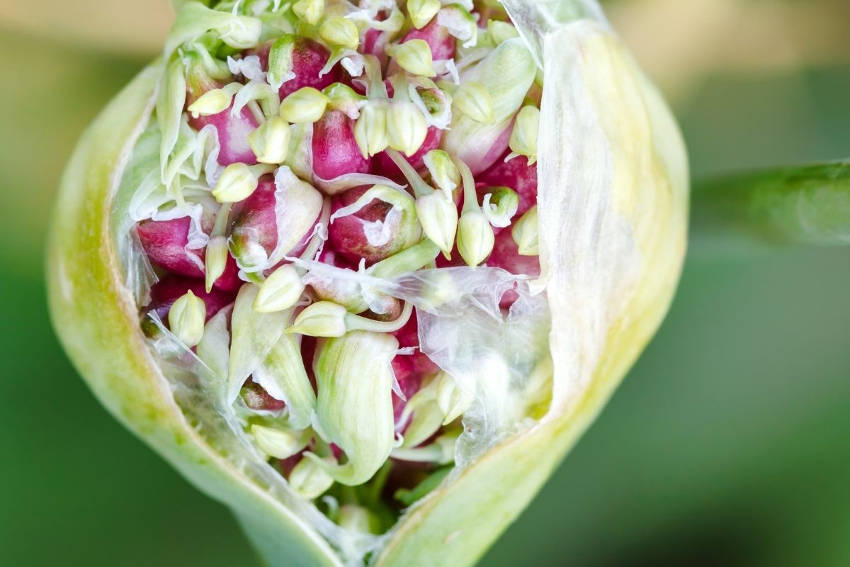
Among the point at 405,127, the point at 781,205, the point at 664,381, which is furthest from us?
the point at 664,381

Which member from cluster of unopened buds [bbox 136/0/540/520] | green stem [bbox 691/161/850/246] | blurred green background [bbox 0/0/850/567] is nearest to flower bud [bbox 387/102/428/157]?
cluster of unopened buds [bbox 136/0/540/520]

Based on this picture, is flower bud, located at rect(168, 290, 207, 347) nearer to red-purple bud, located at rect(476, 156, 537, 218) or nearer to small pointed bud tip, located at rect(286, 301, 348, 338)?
small pointed bud tip, located at rect(286, 301, 348, 338)

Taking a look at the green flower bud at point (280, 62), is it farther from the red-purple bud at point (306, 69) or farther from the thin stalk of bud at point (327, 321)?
the thin stalk of bud at point (327, 321)

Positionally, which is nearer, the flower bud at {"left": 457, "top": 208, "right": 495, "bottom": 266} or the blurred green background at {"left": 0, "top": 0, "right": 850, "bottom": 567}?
the flower bud at {"left": 457, "top": 208, "right": 495, "bottom": 266}

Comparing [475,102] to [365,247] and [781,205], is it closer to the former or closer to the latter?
[365,247]

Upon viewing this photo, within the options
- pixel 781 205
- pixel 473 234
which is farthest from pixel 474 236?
pixel 781 205

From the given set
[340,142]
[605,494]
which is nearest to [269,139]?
[340,142]
